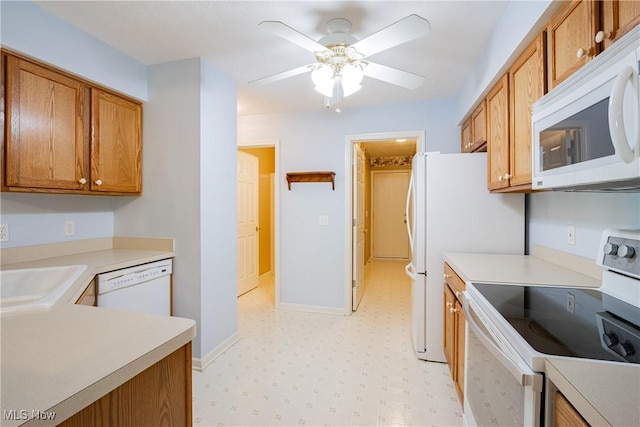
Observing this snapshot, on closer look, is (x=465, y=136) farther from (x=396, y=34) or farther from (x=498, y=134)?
(x=396, y=34)

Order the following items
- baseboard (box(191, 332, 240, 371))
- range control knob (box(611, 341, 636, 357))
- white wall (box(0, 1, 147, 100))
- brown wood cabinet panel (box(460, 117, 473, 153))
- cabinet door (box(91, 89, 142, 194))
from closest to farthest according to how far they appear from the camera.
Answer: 1. range control knob (box(611, 341, 636, 357))
2. white wall (box(0, 1, 147, 100))
3. cabinet door (box(91, 89, 142, 194))
4. baseboard (box(191, 332, 240, 371))
5. brown wood cabinet panel (box(460, 117, 473, 153))

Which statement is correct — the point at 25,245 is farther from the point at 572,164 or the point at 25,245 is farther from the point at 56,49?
the point at 572,164

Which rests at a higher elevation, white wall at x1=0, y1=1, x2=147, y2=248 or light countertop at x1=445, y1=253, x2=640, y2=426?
white wall at x1=0, y1=1, x2=147, y2=248

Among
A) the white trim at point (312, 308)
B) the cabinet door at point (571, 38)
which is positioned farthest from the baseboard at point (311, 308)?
the cabinet door at point (571, 38)

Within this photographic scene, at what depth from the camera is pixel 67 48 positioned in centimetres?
186

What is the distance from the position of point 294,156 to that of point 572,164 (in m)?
2.78

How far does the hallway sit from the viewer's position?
1.74 metres

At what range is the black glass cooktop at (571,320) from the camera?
2.64 feet

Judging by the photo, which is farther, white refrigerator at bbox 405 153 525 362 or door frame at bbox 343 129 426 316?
door frame at bbox 343 129 426 316

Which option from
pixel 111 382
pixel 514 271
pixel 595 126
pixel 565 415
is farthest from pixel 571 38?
pixel 111 382

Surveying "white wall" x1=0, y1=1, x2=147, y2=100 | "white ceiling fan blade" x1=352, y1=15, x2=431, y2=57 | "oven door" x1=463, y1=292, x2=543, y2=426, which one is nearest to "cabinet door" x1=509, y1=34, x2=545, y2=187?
"white ceiling fan blade" x1=352, y1=15, x2=431, y2=57

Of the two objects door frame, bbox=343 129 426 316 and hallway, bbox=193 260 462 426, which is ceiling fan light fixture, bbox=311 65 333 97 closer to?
door frame, bbox=343 129 426 316

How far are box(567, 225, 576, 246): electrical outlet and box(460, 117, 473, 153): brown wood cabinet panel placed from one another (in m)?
1.21

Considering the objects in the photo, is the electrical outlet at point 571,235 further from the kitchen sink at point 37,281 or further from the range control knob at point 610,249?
the kitchen sink at point 37,281
